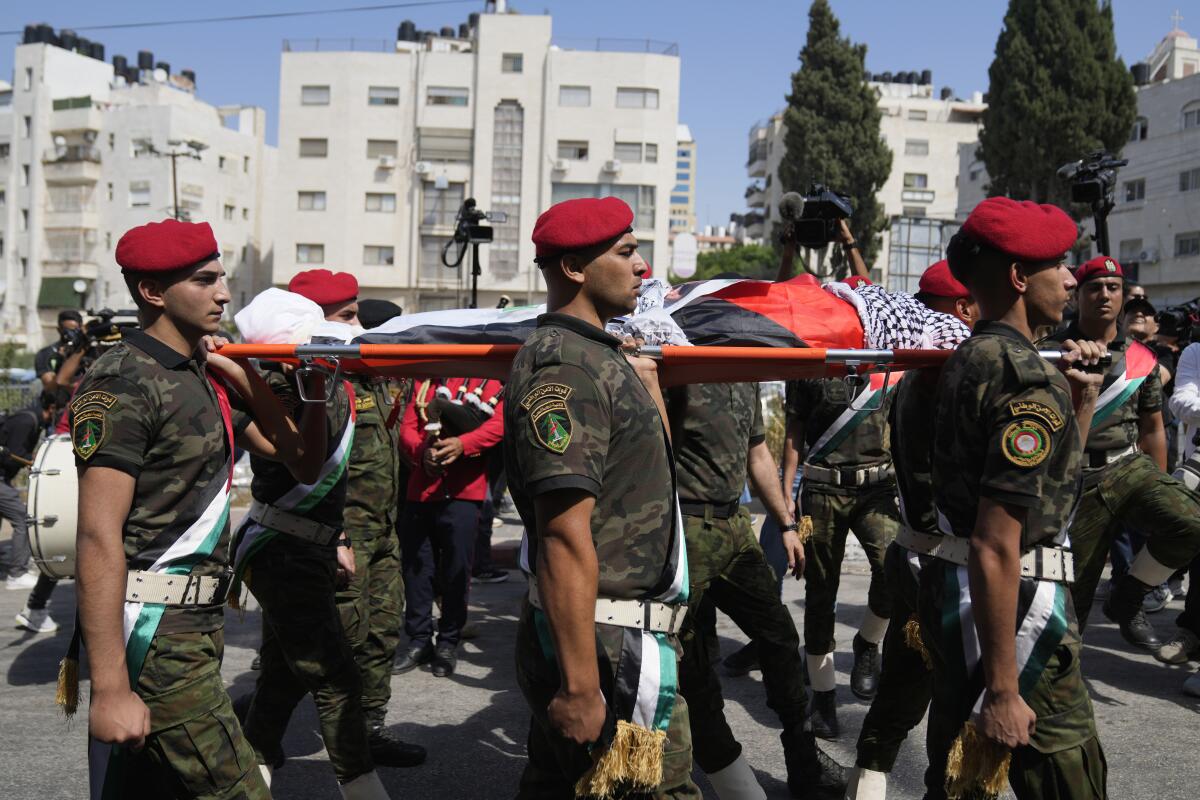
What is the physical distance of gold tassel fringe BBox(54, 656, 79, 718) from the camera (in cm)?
376

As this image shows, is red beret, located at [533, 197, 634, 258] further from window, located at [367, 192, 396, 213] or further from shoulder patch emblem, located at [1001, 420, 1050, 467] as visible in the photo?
window, located at [367, 192, 396, 213]

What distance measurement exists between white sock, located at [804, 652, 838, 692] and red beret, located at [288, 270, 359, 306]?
2896 millimetres

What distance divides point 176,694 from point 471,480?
4059mm

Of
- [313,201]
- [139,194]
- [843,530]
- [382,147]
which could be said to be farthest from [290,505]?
[139,194]

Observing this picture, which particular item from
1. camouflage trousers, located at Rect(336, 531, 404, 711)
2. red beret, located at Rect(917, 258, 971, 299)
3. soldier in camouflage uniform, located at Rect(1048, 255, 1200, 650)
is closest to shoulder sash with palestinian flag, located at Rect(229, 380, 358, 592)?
camouflage trousers, located at Rect(336, 531, 404, 711)

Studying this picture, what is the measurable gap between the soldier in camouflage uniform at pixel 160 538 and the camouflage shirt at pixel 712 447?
2.21m

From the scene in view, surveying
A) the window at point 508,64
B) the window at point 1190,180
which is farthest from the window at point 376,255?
the window at point 1190,180

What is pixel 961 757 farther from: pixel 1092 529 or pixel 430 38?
pixel 430 38

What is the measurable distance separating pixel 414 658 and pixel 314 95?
187 feet

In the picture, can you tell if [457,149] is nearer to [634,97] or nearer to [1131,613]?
[634,97]

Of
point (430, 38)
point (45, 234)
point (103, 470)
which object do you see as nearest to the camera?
point (103, 470)

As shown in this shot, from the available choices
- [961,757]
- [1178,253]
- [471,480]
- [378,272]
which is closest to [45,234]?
[378,272]

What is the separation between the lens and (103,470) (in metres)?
3.26

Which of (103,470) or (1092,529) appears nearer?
(103,470)
